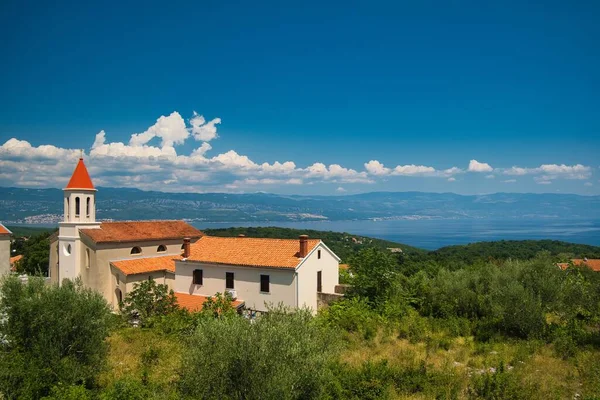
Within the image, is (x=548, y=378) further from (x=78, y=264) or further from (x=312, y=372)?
(x=78, y=264)

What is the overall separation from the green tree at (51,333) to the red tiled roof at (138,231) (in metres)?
16.0

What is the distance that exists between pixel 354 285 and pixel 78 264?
19.7 meters

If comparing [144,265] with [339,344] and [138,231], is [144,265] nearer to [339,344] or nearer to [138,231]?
[138,231]

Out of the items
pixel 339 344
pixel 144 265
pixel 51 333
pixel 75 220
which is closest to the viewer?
pixel 339 344

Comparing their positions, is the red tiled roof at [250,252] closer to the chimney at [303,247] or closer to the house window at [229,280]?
the chimney at [303,247]

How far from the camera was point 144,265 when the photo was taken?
3012cm

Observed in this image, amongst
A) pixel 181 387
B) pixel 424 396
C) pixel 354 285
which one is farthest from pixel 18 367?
pixel 354 285

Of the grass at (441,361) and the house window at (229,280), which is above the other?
the house window at (229,280)

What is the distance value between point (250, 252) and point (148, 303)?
6.86 metres

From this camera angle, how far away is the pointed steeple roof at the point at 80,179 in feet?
99.9

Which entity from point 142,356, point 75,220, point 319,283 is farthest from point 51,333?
point 75,220

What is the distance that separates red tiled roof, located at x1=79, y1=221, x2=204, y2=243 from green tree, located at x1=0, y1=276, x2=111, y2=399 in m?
16.0

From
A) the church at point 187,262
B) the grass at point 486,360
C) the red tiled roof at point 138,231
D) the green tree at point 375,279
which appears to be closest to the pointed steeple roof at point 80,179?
the church at point 187,262

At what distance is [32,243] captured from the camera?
51969 millimetres
